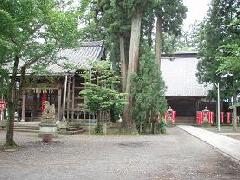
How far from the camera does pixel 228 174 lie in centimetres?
1081

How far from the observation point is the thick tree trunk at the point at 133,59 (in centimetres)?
2718

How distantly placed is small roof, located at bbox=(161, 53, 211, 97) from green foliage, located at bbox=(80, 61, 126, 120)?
1720 cm

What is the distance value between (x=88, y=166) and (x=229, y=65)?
487 centimetres

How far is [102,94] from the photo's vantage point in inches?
1018

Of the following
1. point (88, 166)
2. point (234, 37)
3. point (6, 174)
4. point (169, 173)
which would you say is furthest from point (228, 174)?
point (234, 37)

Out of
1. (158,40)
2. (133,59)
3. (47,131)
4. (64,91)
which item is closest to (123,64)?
(133,59)

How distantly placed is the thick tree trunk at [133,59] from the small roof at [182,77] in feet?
50.9

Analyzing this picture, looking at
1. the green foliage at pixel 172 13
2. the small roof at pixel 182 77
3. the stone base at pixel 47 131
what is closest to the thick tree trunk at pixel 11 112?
the stone base at pixel 47 131

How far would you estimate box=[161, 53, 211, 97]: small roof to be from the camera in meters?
43.1

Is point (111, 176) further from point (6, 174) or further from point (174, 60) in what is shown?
point (174, 60)

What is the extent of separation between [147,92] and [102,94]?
3.09 metres

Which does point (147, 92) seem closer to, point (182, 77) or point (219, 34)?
point (219, 34)

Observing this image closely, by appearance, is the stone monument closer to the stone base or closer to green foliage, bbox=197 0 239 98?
the stone base

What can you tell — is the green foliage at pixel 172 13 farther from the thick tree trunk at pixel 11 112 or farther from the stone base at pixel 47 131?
the thick tree trunk at pixel 11 112
